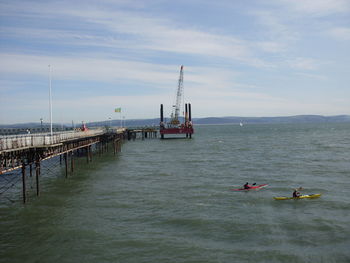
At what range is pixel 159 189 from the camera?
38562 millimetres

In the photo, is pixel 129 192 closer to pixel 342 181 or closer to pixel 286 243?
pixel 286 243

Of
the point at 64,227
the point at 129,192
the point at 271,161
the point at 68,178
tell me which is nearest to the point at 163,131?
the point at 271,161

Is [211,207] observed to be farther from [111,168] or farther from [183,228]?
[111,168]

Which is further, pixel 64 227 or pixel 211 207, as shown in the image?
pixel 211 207

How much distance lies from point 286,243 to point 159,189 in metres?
19.3

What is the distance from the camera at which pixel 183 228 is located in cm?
2495

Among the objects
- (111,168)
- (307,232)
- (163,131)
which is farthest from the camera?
(163,131)

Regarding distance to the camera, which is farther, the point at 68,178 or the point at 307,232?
the point at 68,178

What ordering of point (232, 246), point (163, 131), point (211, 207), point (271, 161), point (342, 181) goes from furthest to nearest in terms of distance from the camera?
point (163, 131), point (271, 161), point (342, 181), point (211, 207), point (232, 246)

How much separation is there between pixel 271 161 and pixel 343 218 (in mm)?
37168

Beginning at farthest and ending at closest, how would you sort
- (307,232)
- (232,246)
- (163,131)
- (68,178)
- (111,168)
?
(163,131) < (111,168) < (68,178) < (307,232) < (232,246)

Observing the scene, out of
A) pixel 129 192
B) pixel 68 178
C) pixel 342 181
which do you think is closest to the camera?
pixel 129 192

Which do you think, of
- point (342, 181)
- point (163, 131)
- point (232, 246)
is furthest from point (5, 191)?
point (163, 131)

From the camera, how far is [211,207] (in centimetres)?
3022
